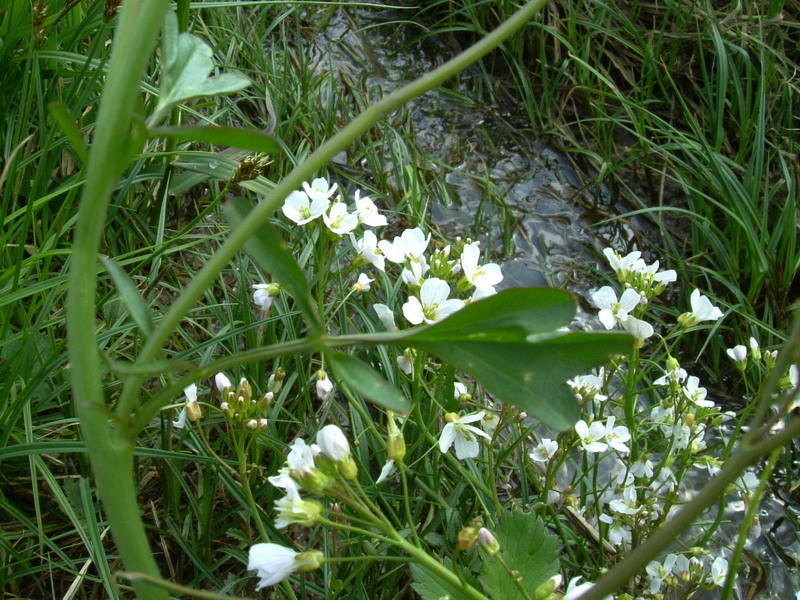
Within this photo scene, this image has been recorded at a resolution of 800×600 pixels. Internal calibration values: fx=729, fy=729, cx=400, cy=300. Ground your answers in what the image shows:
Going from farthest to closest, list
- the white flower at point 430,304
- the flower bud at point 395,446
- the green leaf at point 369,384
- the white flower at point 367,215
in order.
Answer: the white flower at point 367,215 < the white flower at point 430,304 < the flower bud at point 395,446 < the green leaf at point 369,384

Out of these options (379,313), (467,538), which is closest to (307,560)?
(467,538)

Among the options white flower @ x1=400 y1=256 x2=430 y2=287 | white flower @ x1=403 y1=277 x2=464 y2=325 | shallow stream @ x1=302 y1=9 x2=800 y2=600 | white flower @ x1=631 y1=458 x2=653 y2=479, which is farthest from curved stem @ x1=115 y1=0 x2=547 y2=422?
shallow stream @ x1=302 y1=9 x2=800 y2=600

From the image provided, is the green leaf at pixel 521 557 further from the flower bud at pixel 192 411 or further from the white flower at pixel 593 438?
the flower bud at pixel 192 411

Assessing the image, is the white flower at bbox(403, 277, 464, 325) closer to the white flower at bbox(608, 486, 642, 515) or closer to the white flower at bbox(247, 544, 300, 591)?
the white flower at bbox(247, 544, 300, 591)

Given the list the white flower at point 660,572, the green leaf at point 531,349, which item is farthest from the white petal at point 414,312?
the white flower at point 660,572

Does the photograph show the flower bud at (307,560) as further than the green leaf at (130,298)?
Yes
